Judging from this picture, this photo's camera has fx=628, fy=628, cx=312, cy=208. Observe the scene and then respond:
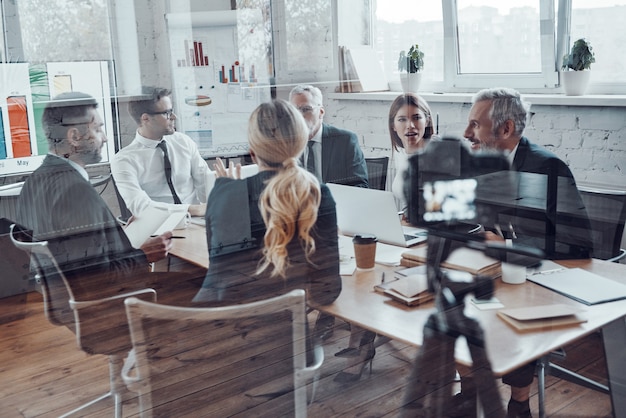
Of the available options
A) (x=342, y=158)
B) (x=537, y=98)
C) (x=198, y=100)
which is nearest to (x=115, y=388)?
(x=198, y=100)

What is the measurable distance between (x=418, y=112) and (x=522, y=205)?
39 centimetres

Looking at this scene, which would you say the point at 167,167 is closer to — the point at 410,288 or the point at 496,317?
the point at 410,288

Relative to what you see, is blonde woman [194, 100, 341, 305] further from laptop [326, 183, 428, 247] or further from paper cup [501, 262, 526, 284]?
paper cup [501, 262, 526, 284]

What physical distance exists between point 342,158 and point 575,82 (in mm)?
553

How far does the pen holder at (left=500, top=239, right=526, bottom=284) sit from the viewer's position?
63.0 inches

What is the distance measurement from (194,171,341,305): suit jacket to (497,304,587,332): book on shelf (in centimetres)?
57

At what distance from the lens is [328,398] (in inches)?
55.9

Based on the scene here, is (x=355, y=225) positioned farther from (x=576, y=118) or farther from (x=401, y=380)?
(x=576, y=118)

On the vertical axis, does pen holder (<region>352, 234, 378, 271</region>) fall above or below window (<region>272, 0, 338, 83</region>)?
below

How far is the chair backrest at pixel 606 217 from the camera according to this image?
60.4 inches

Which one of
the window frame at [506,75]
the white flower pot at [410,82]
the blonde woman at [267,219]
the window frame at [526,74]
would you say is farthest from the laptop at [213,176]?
A: the window frame at [506,75]

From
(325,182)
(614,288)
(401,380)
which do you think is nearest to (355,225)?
(325,182)

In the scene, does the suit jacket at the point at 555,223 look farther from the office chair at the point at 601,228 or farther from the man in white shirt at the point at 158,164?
the man in white shirt at the point at 158,164

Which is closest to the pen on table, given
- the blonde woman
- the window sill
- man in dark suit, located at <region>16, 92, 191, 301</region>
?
the window sill
